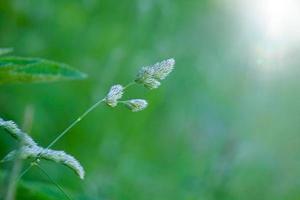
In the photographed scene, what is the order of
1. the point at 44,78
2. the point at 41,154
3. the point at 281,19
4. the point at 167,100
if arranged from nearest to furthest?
the point at 41,154, the point at 44,78, the point at 167,100, the point at 281,19

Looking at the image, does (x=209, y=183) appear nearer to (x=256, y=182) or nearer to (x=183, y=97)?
(x=256, y=182)

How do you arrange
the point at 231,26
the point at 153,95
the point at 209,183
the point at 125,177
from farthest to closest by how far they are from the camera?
the point at 231,26, the point at 153,95, the point at 125,177, the point at 209,183

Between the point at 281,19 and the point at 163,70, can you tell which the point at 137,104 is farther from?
the point at 281,19

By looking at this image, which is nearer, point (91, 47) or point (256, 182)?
point (256, 182)

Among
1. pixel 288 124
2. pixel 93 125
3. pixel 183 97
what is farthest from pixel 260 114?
pixel 93 125

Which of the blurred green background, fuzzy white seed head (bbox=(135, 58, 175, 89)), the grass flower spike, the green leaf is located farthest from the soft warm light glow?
the grass flower spike

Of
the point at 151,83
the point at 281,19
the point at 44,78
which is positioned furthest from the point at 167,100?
the point at 44,78
